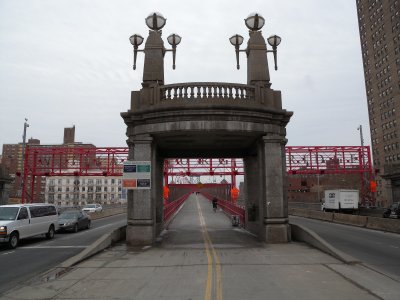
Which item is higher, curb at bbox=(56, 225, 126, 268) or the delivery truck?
→ the delivery truck

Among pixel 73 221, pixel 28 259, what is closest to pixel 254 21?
pixel 28 259

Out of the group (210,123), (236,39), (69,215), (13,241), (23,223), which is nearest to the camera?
(210,123)

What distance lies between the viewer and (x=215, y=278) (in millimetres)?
9211

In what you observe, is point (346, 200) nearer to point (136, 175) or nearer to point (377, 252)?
point (377, 252)

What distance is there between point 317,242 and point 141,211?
706cm

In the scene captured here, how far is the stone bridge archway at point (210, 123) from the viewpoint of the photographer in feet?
50.3

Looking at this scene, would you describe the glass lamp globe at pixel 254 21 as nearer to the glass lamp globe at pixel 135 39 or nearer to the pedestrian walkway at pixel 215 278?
the glass lamp globe at pixel 135 39

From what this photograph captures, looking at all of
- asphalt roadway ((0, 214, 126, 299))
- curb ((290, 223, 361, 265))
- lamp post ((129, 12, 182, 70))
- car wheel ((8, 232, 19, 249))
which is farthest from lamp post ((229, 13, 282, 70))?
car wheel ((8, 232, 19, 249))

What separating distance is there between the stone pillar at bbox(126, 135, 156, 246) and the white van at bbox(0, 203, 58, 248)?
5.69 metres

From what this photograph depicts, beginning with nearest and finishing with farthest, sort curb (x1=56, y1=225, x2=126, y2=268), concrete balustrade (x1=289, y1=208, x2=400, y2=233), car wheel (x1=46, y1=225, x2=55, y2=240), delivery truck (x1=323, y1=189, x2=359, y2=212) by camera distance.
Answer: curb (x1=56, y1=225, x2=126, y2=268), car wheel (x1=46, y1=225, x2=55, y2=240), concrete balustrade (x1=289, y1=208, x2=400, y2=233), delivery truck (x1=323, y1=189, x2=359, y2=212)

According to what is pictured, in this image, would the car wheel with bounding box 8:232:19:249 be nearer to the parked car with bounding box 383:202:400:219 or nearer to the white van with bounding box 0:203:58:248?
the white van with bounding box 0:203:58:248

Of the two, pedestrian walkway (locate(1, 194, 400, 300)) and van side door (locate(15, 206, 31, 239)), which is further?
van side door (locate(15, 206, 31, 239))

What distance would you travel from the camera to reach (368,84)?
118625 mm

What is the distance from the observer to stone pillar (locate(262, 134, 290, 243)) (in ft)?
51.4
